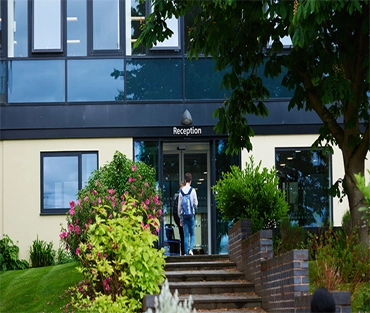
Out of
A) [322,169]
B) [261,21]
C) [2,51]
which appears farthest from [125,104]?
[261,21]

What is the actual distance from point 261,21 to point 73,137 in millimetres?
9278

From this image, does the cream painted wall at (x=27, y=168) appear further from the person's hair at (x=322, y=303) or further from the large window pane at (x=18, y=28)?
the person's hair at (x=322, y=303)

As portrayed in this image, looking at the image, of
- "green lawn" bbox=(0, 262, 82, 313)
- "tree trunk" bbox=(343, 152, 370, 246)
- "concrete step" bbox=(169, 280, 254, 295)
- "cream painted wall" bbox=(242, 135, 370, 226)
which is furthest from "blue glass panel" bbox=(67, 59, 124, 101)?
"tree trunk" bbox=(343, 152, 370, 246)

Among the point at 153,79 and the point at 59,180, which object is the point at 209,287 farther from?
the point at 153,79

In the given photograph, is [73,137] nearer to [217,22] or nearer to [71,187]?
[71,187]

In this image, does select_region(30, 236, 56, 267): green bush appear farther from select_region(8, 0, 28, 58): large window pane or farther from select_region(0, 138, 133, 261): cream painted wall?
select_region(8, 0, 28, 58): large window pane

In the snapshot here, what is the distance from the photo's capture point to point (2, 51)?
80.9 feet

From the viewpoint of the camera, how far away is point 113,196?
17844mm

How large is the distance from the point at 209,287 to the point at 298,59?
4.18 metres

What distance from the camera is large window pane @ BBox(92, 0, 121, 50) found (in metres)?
24.7

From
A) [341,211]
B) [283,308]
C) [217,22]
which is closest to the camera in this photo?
[283,308]

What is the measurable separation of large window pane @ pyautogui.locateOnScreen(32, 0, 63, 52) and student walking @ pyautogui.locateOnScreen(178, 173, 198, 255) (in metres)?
6.21


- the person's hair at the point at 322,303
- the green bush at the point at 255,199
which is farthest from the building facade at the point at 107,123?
the person's hair at the point at 322,303

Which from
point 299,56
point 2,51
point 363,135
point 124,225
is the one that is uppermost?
point 2,51
